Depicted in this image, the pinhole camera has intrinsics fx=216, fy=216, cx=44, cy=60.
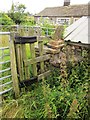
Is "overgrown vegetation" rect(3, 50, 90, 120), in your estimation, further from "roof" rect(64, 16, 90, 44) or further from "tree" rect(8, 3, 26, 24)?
"tree" rect(8, 3, 26, 24)

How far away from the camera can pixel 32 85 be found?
4.02 metres

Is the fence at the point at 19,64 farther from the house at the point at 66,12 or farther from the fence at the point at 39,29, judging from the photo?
the house at the point at 66,12

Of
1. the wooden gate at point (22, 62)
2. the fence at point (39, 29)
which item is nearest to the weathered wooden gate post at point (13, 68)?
the wooden gate at point (22, 62)

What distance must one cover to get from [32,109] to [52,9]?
1041 inches

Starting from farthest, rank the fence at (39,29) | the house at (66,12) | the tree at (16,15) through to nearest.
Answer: the house at (66,12)
the tree at (16,15)
the fence at (39,29)

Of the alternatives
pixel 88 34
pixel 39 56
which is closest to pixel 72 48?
pixel 88 34

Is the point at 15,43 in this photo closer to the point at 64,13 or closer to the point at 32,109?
the point at 32,109

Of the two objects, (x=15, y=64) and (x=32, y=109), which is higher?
(x=15, y=64)

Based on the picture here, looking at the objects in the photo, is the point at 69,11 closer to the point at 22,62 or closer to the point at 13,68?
the point at 22,62

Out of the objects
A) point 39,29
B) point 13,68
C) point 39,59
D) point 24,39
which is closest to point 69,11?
point 39,29

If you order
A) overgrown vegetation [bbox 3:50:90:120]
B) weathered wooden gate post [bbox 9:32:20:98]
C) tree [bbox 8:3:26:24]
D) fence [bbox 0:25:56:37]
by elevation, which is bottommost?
overgrown vegetation [bbox 3:50:90:120]

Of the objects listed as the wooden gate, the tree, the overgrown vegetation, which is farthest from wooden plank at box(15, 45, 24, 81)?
the tree

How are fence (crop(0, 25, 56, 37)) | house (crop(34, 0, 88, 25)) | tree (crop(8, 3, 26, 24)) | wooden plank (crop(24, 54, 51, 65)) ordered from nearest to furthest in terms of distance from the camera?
wooden plank (crop(24, 54, 51, 65)), fence (crop(0, 25, 56, 37)), tree (crop(8, 3, 26, 24)), house (crop(34, 0, 88, 25))

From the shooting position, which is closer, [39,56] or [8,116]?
[8,116]
